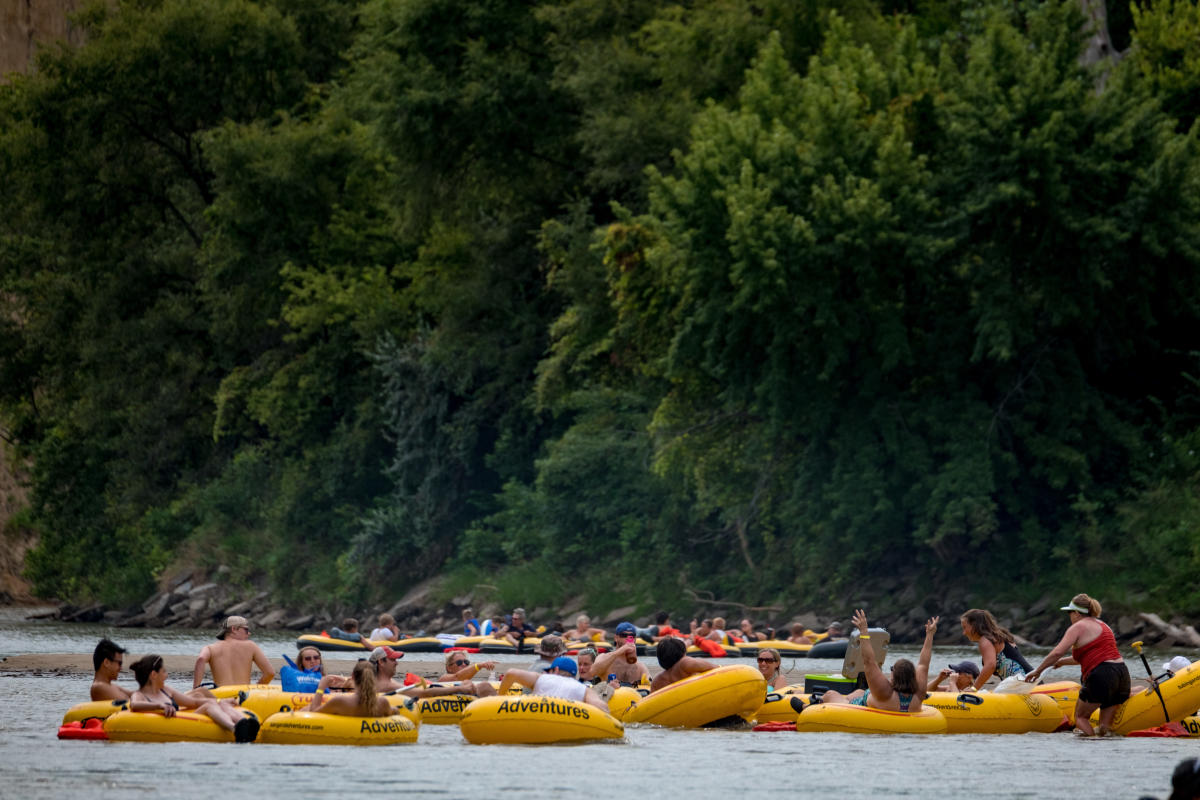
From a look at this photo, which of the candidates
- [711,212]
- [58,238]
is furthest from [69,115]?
[711,212]

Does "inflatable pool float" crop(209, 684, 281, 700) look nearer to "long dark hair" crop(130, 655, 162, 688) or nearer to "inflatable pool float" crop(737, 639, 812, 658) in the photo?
"long dark hair" crop(130, 655, 162, 688)

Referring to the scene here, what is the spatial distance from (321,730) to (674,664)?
14.0ft

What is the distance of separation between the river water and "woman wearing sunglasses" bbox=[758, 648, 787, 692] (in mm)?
1489

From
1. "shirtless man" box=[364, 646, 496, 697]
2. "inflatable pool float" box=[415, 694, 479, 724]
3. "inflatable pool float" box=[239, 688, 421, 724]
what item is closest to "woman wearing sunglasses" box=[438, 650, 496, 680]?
"shirtless man" box=[364, 646, 496, 697]

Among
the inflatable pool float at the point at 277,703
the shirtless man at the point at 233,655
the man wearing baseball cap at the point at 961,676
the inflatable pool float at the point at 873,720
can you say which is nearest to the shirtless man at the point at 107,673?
the inflatable pool float at the point at 277,703

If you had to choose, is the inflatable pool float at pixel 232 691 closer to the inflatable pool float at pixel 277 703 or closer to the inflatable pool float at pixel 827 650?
the inflatable pool float at pixel 277 703

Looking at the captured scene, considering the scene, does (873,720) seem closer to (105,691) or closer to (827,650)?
(105,691)

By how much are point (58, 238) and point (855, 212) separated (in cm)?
3222

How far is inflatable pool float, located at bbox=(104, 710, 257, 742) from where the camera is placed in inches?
722

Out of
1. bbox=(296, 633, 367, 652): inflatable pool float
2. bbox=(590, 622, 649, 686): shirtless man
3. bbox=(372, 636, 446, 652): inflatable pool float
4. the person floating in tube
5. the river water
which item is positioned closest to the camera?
the river water

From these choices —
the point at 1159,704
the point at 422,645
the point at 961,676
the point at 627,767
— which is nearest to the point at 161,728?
the point at 627,767

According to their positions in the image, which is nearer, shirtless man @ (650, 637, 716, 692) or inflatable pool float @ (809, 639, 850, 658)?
shirtless man @ (650, 637, 716, 692)

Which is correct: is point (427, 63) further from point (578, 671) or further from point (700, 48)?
point (578, 671)

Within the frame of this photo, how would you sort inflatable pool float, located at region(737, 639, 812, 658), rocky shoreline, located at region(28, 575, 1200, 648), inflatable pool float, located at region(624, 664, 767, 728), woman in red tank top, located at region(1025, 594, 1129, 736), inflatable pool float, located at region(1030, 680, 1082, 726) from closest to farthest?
woman in red tank top, located at region(1025, 594, 1129, 736) < inflatable pool float, located at region(624, 664, 767, 728) < inflatable pool float, located at region(1030, 680, 1082, 726) < inflatable pool float, located at region(737, 639, 812, 658) < rocky shoreline, located at region(28, 575, 1200, 648)
